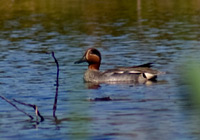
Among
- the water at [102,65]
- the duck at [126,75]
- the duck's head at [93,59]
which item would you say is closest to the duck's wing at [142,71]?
the duck at [126,75]

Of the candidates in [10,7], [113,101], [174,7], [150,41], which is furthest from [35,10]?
[113,101]

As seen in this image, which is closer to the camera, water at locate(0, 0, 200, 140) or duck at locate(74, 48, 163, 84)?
water at locate(0, 0, 200, 140)

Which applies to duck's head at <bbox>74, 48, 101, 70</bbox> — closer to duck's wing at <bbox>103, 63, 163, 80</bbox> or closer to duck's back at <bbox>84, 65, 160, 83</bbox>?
duck's back at <bbox>84, 65, 160, 83</bbox>

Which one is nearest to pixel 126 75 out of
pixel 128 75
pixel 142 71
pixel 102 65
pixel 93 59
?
pixel 128 75

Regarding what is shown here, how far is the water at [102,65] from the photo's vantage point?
25.6 feet

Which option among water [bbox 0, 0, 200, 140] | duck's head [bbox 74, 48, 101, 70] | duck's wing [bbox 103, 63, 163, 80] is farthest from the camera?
duck's head [bbox 74, 48, 101, 70]

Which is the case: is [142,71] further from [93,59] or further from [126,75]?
[93,59]

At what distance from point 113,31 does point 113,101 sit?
49.1ft

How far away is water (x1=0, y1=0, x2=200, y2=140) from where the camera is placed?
7.79 meters

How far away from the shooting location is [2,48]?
820 inches

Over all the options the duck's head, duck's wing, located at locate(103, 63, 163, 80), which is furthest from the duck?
the duck's head

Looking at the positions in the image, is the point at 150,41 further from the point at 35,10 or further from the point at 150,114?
the point at 35,10

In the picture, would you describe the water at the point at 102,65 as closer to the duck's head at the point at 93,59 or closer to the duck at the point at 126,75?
the duck at the point at 126,75

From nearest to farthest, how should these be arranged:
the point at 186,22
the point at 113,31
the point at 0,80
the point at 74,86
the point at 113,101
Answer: the point at 113,101 < the point at 74,86 < the point at 0,80 < the point at 113,31 < the point at 186,22
